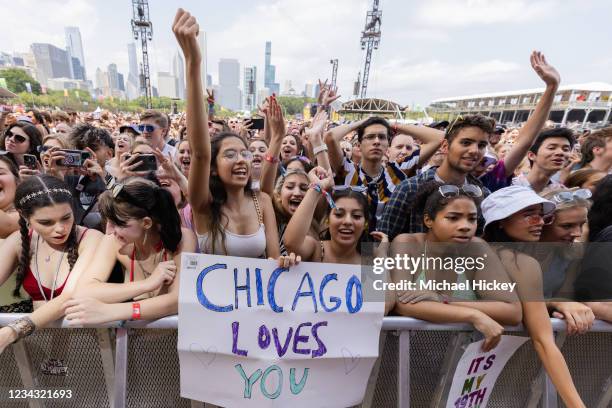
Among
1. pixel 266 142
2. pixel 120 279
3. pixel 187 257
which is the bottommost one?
pixel 120 279

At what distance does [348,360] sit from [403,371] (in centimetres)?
29

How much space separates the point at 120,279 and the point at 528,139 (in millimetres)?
3296

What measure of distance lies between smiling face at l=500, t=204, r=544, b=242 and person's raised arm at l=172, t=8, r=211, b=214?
73.4 inches

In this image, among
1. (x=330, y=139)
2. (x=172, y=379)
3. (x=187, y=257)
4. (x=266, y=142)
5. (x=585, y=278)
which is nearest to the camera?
(x=187, y=257)

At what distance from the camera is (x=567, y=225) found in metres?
2.05

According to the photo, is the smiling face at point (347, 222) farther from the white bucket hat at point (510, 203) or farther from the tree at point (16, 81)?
the tree at point (16, 81)

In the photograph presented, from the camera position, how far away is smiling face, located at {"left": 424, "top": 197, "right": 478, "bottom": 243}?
192 cm

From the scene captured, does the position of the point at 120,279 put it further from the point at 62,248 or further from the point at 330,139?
the point at 330,139

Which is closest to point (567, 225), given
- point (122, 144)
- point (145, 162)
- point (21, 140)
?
point (145, 162)

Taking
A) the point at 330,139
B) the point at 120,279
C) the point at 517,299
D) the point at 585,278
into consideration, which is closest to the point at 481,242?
the point at 517,299

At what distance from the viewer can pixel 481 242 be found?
1.89 metres

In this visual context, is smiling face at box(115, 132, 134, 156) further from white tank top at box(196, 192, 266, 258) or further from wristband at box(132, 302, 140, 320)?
wristband at box(132, 302, 140, 320)

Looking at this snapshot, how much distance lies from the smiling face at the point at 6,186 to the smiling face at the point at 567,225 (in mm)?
3720

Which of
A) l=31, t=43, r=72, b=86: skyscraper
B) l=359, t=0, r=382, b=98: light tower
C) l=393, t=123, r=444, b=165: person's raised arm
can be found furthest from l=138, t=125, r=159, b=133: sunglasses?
l=31, t=43, r=72, b=86: skyscraper
